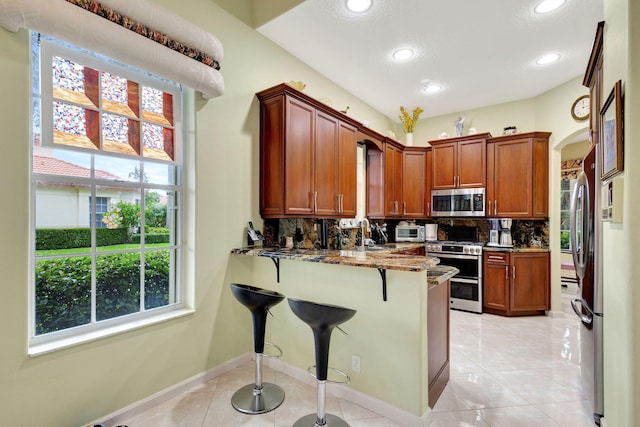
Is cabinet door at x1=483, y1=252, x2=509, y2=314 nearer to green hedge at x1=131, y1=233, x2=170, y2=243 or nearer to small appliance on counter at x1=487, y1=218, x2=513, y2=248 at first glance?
small appliance on counter at x1=487, y1=218, x2=513, y2=248

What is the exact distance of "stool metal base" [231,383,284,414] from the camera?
2125 millimetres

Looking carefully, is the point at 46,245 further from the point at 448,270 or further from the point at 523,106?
the point at 523,106

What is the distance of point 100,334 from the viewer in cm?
197

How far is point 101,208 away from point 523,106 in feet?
18.2

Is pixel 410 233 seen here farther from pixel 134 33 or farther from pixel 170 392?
pixel 134 33

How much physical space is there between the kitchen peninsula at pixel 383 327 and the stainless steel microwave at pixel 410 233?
262cm

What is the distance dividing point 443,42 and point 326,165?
1778 mm

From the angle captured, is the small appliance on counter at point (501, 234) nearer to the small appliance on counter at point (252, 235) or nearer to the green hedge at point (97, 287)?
the small appliance on counter at point (252, 235)

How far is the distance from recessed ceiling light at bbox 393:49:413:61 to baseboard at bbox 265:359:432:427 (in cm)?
336

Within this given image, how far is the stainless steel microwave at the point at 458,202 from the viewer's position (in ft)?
15.3

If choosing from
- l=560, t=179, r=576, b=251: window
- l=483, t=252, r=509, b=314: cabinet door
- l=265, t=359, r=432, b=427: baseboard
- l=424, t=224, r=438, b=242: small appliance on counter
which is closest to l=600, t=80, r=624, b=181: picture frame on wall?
l=265, t=359, r=432, b=427: baseboard

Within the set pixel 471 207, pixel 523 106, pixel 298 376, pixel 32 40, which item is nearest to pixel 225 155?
pixel 32 40

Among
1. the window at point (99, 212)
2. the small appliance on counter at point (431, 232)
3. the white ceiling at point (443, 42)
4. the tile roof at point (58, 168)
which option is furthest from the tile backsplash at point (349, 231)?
the white ceiling at point (443, 42)

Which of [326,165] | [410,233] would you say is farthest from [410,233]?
[326,165]
